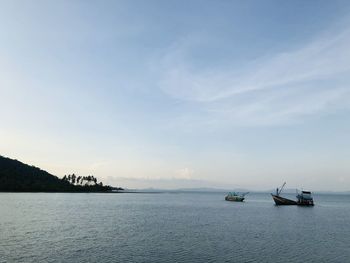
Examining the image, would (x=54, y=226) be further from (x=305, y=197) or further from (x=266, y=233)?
(x=305, y=197)

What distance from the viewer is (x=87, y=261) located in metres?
41.2

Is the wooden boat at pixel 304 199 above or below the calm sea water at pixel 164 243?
above

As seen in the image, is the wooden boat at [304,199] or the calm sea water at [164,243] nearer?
the calm sea water at [164,243]

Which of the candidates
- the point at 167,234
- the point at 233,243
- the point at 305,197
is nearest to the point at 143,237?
the point at 167,234

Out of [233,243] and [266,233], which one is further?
[266,233]

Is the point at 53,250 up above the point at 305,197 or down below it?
below

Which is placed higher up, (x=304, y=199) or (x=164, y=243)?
(x=304, y=199)

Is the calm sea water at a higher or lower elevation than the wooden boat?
lower

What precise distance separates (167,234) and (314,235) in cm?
2833

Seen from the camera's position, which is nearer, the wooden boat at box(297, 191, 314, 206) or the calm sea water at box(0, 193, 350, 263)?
the calm sea water at box(0, 193, 350, 263)

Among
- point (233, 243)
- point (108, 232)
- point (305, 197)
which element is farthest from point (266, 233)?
point (305, 197)

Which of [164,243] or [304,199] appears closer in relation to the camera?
[164,243]

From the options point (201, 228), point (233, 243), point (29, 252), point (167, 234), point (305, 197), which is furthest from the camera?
point (305, 197)

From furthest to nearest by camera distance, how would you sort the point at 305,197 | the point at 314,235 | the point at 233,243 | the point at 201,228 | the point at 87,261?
1. the point at 305,197
2. the point at 201,228
3. the point at 314,235
4. the point at 233,243
5. the point at 87,261
